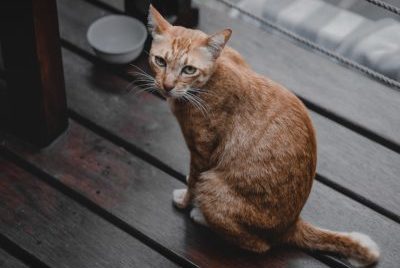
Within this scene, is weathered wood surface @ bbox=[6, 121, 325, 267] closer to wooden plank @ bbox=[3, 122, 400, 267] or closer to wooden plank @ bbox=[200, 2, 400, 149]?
wooden plank @ bbox=[3, 122, 400, 267]

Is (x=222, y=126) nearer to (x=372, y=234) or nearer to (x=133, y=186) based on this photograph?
(x=133, y=186)

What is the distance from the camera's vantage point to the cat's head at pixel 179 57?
1571mm

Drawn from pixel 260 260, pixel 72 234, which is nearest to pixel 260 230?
pixel 260 260

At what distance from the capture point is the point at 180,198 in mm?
1905

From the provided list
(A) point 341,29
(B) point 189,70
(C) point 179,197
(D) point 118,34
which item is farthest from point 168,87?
(A) point 341,29

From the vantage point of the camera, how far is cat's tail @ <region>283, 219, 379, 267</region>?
1.75m

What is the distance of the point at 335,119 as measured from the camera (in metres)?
2.16

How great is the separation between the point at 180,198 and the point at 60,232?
392mm

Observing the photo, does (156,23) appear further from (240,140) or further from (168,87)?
(240,140)

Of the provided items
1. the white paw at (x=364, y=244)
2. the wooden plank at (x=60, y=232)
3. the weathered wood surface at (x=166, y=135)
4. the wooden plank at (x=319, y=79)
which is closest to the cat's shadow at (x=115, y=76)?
the weathered wood surface at (x=166, y=135)

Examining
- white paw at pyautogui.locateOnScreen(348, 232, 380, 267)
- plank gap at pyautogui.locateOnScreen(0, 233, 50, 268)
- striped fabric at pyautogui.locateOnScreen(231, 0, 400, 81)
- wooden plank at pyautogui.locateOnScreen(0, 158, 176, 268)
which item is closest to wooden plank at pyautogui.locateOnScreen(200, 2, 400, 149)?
striped fabric at pyautogui.locateOnScreen(231, 0, 400, 81)

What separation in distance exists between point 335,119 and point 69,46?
3.51 feet

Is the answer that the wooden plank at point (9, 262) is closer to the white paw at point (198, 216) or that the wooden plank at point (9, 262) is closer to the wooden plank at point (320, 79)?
the white paw at point (198, 216)

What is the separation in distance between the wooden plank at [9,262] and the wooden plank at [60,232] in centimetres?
5
